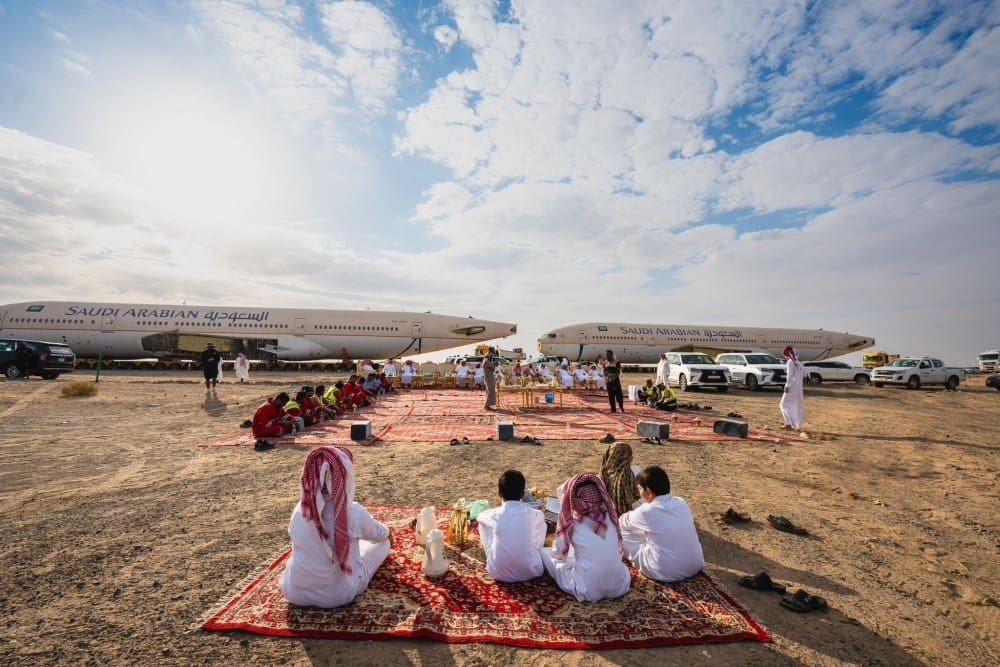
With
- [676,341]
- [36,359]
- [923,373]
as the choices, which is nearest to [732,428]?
[923,373]

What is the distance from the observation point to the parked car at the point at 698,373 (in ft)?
57.9

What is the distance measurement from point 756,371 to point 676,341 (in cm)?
1456

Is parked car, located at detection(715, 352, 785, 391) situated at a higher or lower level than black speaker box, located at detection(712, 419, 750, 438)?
higher

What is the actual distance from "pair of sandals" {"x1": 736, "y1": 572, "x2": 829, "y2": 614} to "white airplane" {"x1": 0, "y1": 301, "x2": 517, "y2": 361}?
94.3 feet

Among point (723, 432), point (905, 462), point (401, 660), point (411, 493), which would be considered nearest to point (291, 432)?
point (411, 493)

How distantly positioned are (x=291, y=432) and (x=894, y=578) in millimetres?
9969

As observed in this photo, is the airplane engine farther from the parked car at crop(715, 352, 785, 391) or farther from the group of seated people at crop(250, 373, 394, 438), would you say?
the parked car at crop(715, 352, 785, 391)

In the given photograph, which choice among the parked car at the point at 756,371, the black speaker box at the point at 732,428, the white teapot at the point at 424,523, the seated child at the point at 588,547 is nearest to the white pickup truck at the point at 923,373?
the parked car at the point at 756,371

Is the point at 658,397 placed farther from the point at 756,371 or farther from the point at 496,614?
the point at 496,614

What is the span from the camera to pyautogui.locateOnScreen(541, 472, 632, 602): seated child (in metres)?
3.27

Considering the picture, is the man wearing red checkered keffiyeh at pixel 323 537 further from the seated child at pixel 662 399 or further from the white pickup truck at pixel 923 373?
the white pickup truck at pixel 923 373

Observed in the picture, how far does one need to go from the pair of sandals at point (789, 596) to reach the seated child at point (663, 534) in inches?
15.6

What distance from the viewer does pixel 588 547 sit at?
329 cm

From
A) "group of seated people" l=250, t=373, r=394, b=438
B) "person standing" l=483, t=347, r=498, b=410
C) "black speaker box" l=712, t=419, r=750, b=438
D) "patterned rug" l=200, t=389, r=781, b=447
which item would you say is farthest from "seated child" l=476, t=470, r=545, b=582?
"person standing" l=483, t=347, r=498, b=410
